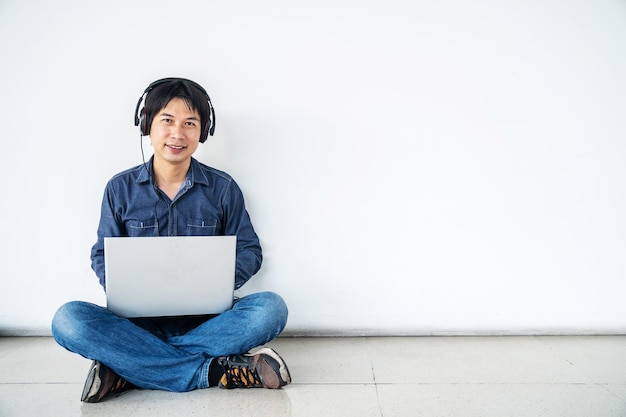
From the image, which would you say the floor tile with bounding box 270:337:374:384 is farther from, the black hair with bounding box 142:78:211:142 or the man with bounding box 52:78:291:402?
the black hair with bounding box 142:78:211:142

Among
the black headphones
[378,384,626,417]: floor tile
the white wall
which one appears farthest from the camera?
the white wall

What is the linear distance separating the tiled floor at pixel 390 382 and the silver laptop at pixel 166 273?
29cm

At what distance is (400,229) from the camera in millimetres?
2154

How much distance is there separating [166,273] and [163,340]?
0.34 metres

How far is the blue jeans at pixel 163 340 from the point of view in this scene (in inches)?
62.8

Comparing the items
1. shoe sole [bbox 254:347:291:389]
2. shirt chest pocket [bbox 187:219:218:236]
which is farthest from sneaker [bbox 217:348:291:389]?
shirt chest pocket [bbox 187:219:218:236]

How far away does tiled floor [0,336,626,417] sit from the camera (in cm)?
150

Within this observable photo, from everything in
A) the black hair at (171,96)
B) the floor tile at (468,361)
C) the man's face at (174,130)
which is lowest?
the floor tile at (468,361)

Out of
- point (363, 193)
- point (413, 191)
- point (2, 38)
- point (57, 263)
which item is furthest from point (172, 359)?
point (2, 38)

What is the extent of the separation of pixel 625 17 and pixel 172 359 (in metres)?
2.18

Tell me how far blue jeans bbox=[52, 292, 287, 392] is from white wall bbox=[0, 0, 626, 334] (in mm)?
448

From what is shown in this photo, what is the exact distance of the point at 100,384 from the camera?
1.55 meters

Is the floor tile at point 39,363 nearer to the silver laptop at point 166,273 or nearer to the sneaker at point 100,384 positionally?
the sneaker at point 100,384

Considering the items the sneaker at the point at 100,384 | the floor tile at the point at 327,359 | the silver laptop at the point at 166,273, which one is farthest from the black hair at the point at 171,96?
the floor tile at the point at 327,359
